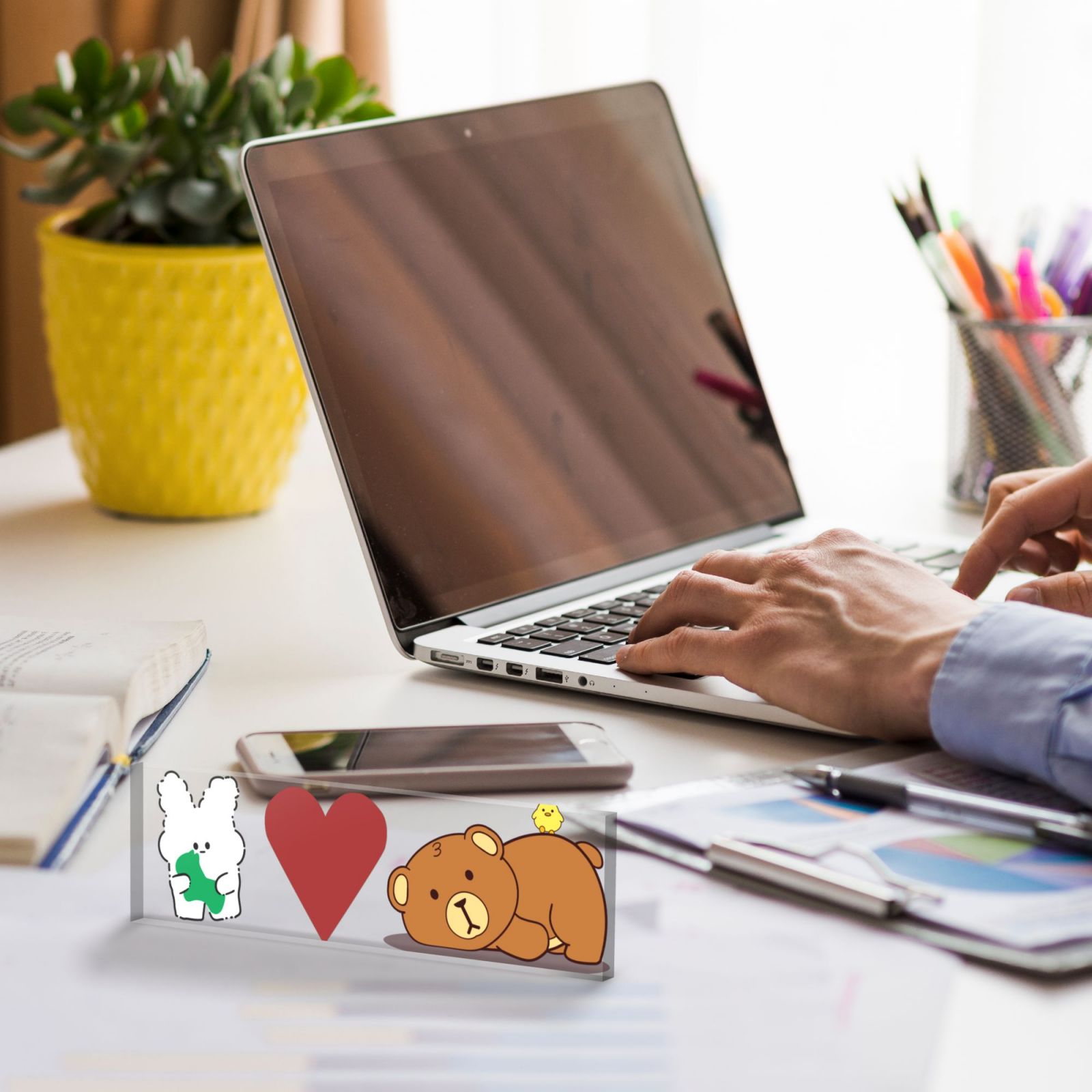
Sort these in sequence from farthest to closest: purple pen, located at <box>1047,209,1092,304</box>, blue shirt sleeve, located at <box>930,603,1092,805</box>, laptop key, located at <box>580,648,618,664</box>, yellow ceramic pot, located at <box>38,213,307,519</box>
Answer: purple pen, located at <box>1047,209,1092,304</box>
yellow ceramic pot, located at <box>38,213,307,519</box>
laptop key, located at <box>580,648,618,664</box>
blue shirt sleeve, located at <box>930,603,1092,805</box>

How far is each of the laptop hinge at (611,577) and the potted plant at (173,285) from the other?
1.06 ft

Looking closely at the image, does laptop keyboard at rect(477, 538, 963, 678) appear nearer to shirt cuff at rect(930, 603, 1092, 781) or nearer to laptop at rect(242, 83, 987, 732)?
laptop at rect(242, 83, 987, 732)

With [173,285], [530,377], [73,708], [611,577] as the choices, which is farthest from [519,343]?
[73,708]

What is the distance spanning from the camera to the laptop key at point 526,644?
0.75m

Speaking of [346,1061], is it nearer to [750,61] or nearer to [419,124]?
[419,124]

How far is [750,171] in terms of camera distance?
1604 millimetres

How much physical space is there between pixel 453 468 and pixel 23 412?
1.27 m

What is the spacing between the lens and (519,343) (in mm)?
884

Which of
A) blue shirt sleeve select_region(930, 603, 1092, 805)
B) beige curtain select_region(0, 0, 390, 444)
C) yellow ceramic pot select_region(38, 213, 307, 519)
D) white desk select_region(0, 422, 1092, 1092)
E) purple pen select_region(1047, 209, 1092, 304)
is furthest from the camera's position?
beige curtain select_region(0, 0, 390, 444)

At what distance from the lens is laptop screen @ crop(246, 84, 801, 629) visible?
0.79 m

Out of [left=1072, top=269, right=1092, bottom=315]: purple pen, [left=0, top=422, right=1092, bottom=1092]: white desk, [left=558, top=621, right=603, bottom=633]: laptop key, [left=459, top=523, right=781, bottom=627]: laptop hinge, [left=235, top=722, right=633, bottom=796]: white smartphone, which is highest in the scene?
[left=1072, top=269, right=1092, bottom=315]: purple pen

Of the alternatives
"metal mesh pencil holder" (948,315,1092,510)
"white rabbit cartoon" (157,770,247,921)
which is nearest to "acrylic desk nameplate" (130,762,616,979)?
"white rabbit cartoon" (157,770,247,921)

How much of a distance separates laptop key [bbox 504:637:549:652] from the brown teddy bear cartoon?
275mm

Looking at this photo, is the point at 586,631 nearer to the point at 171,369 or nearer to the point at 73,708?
the point at 73,708
